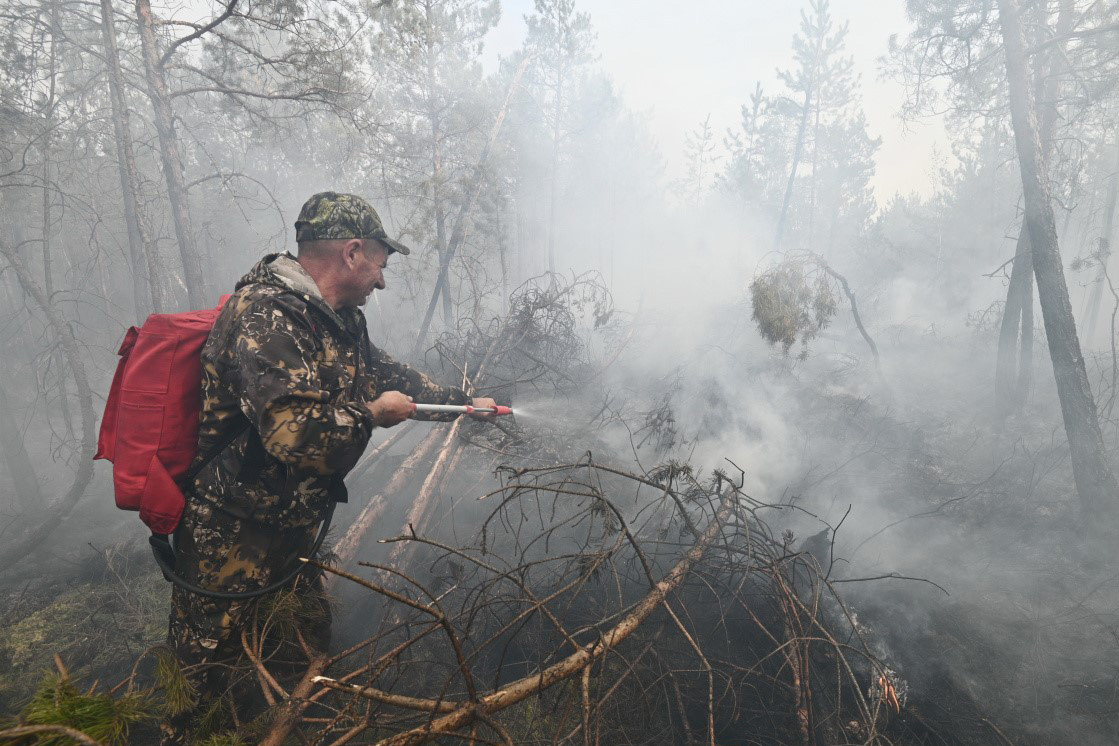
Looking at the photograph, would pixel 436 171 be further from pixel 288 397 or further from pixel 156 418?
pixel 288 397

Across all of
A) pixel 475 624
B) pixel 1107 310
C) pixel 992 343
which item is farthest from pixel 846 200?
pixel 475 624

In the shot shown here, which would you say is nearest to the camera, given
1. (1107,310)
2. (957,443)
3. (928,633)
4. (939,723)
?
(939,723)

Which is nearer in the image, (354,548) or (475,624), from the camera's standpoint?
(475,624)

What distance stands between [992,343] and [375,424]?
55.6 ft

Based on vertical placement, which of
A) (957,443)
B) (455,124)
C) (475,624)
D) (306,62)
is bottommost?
(475,624)

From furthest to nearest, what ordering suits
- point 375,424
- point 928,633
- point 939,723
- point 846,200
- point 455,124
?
1. point 846,200
2. point 455,124
3. point 928,633
4. point 939,723
5. point 375,424

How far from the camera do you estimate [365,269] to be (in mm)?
2627

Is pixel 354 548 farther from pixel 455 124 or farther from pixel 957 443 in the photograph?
pixel 455 124

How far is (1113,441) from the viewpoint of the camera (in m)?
7.96

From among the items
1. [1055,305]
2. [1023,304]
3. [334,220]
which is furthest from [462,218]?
[1023,304]

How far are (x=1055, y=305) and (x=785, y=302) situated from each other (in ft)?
11.6

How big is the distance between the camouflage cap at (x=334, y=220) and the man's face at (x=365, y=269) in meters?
0.07

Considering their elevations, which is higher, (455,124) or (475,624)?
(455,124)

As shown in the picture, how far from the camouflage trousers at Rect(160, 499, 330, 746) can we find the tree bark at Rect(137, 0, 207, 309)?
5.16 metres
